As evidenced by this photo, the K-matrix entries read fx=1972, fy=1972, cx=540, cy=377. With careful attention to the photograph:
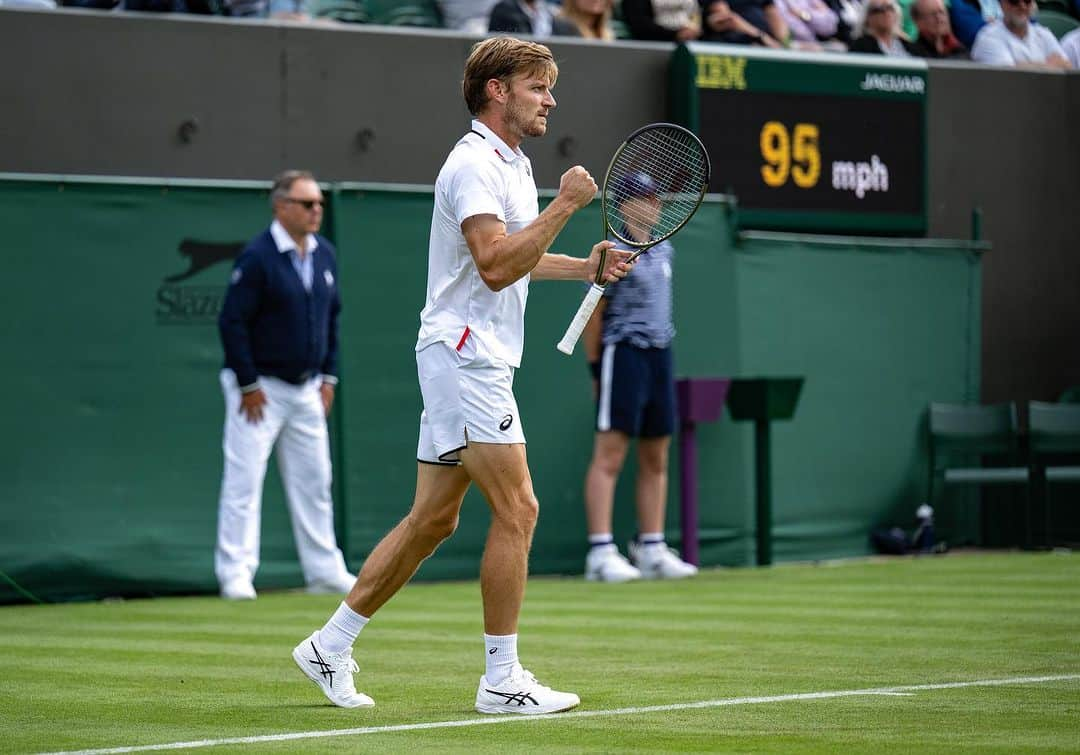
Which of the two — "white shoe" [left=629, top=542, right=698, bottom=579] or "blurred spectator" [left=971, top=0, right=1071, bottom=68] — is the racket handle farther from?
"blurred spectator" [left=971, top=0, right=1071, bottom=68]

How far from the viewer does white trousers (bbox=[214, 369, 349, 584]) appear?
38.9ft

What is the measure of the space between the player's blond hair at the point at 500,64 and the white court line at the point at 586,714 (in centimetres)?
204

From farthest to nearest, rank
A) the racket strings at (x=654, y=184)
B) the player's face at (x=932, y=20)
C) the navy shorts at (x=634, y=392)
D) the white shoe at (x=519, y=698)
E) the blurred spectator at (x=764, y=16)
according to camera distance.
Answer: the player's face at (x=932, y=20)
the blurred spectator at (x=764, y=16)
the navy shorts at (x=634, y=392)
the racket strings at (x=654, y=184)
the white shoe at (x=519, y=698)

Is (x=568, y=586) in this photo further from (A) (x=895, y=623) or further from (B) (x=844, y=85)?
(B) (x=844, y=85)

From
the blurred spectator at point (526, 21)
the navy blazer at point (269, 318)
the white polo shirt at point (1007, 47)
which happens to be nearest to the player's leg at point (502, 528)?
the navy blazer at point (269, 318)

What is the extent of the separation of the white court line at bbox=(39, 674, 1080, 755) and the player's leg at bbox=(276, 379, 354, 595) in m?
5.62

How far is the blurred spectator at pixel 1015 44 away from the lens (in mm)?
17641

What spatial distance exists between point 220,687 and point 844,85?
31.2ft

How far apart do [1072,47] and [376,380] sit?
8.60 meters

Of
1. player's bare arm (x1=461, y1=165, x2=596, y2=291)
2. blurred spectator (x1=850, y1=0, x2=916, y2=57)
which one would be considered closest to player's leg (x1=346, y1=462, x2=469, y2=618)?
player's bare arm (x1=461, y1=165, x2=596, y2=291)

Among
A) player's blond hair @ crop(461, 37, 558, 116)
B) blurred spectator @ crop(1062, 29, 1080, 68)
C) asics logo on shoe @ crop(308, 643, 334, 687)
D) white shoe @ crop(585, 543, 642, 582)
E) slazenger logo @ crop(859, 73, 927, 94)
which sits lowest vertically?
white shoe @ crop(585, 543, 642, 582)

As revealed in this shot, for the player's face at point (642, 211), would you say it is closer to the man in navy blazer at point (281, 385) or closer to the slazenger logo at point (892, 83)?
the man in navy blazer at point (281, 385)

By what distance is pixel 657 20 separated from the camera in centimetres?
1598

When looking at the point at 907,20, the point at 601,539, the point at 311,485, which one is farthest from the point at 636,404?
the point at 907,20
